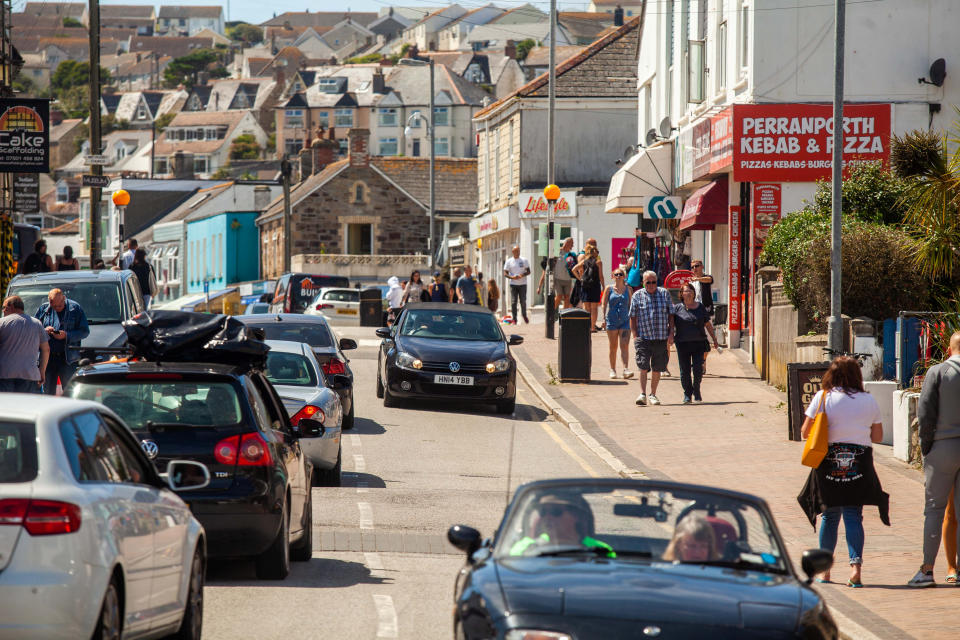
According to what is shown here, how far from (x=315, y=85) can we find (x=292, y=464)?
15178 cm

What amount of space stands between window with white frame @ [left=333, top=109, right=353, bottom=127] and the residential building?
98608mm

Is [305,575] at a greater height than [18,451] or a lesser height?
lesser

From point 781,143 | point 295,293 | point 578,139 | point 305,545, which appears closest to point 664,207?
point 781,143

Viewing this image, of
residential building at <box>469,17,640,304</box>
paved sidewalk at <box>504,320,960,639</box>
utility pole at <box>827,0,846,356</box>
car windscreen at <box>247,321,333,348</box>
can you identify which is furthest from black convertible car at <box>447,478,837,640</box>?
residential building at <box>469,17,640,304</box>

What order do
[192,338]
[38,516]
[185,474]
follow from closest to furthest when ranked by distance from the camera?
[38,516]
[185,474]
[192,338]

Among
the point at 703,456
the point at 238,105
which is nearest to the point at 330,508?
the point at 703,456

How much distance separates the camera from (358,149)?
70.9 meters

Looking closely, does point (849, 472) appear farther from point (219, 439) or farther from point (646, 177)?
point (646, 177)

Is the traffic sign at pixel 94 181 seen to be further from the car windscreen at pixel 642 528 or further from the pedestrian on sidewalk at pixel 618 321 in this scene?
the car windscreen at pixel 642 528

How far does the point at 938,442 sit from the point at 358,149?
6198cm

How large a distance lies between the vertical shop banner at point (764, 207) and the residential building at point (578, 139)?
19.7 m

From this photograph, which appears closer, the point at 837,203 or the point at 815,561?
the point at 815,561

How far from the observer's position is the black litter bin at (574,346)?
79.6 feet

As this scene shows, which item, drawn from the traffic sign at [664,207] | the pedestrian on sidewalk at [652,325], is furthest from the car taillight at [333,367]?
the traffic sign at [664,207]
